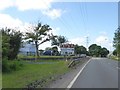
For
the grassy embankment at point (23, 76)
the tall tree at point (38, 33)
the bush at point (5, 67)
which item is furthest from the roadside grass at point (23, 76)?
the tall tree at point (38, 33)

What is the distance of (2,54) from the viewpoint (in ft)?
93.7

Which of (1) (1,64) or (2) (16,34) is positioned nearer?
(1) (1,64)

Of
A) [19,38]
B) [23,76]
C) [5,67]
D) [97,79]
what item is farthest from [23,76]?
[19,38]

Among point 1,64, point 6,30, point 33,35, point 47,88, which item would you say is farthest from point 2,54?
point 33,35

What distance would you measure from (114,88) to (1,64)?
13.1m

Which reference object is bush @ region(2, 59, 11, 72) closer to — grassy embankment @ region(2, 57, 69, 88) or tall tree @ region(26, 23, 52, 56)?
grassy embankment @ region(2, 57, 69, 88)

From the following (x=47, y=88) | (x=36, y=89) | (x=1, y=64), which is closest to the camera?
(x=36, y=89)

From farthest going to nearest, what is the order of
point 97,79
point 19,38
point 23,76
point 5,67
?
point 19,38
point 5,67
point 23,76
point 97,79

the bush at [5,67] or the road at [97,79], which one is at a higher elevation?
the bush at [5,67]

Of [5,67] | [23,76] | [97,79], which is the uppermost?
[5,67]

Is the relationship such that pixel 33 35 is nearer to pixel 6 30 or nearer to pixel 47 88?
pixel 6 30

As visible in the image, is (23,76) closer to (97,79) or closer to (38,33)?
(97,79)

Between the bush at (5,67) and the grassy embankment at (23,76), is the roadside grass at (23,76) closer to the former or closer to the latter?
the grassy embankment at (23,76)

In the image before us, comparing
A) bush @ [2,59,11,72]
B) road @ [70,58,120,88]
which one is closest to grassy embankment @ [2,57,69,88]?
bush @ [2,59,11,72]
